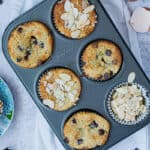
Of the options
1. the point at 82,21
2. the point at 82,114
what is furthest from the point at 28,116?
the point at 82,21

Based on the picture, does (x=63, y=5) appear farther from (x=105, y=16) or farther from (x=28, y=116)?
(x=28, y=116)

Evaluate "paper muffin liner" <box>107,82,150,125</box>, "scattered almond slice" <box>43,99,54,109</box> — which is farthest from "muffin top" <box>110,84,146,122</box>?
"scattered almond slice" <box>43,99,54,109</box>

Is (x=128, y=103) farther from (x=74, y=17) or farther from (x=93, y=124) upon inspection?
(x=74, y=17)

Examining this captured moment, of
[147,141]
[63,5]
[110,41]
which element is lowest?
[147,141]

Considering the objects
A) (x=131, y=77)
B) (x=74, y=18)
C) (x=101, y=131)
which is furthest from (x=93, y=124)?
(x=74, y=18)

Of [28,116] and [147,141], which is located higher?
[28,116]
